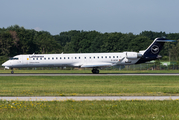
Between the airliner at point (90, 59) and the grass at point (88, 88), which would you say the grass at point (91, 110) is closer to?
the grass at point (88, 88)

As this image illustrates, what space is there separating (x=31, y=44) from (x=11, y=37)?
30.9 ft

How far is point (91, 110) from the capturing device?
13.2 m

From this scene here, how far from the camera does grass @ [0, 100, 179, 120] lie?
11.9m

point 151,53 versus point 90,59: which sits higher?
point 151,53

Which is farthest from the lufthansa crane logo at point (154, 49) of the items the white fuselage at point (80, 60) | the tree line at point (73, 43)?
the tree line at point (73, 43)

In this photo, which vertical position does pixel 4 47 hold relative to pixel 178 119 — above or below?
above

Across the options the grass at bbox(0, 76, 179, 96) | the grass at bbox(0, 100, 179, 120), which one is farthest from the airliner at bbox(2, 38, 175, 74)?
the grass at bbox(0, 100, 179, 120)

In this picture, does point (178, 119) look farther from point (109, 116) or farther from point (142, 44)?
point (142, 44)

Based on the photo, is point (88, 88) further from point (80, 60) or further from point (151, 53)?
point (151, 53)

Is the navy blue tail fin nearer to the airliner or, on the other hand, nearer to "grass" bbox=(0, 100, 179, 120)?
the airliner

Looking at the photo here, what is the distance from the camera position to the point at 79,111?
13055mm

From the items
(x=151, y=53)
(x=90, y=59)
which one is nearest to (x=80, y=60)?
(x=90, y=59)

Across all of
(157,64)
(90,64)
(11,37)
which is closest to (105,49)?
(11,37)

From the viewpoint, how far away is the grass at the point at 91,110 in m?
11.9
